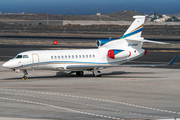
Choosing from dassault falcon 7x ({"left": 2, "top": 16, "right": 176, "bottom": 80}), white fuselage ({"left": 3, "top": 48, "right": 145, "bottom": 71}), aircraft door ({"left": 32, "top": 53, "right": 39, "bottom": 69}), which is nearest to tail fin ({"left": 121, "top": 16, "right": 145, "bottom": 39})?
dassault falcon 7x ({"left": 2, "top": 16, "right": 176, "bottom": 80})

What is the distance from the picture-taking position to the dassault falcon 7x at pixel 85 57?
35312mm

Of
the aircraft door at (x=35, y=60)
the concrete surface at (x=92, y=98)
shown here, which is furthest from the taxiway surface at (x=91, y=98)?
the aircraft door at (x=35, y=60)

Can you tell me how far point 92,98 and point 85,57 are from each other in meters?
13.3

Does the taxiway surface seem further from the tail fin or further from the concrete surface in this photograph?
the tail fin

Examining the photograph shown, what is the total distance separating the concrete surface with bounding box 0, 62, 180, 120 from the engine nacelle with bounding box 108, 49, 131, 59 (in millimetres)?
3043

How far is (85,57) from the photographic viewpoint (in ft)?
125

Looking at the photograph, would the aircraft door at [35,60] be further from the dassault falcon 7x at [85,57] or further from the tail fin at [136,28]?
the tail fin at [136,28]

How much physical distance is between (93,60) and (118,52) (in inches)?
137

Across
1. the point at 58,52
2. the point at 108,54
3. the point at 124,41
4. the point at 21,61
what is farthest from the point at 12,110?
the point at 124,41

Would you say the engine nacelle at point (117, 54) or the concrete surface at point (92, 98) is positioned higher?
the engine nacelle at point (117, 54)

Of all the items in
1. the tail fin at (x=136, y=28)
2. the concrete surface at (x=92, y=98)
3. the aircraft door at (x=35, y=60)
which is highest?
the tail fin at (x=136, y=28)

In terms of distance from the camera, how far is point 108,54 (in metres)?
39.2

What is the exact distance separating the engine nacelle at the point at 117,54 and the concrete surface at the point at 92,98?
3043 millimetres

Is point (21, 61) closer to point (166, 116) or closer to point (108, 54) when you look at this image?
point (108, 54)
